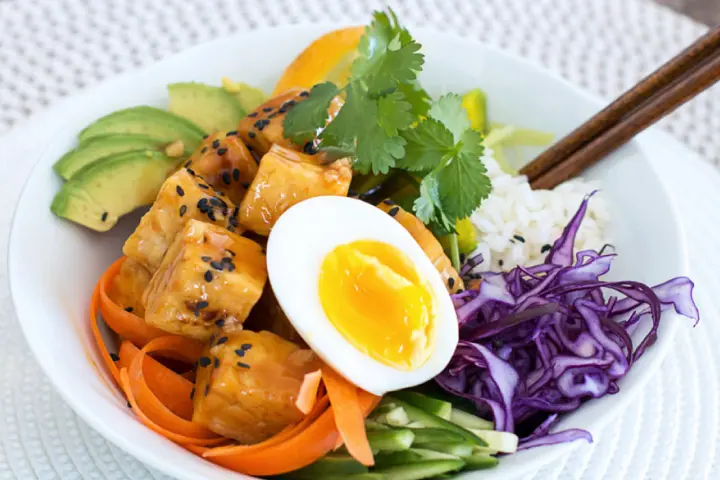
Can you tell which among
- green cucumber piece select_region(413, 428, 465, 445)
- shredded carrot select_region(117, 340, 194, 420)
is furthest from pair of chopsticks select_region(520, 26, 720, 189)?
shredded carrot select_region(117, 340, 194, 420)

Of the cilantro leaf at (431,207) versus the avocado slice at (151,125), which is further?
the avocado slice at (151,125)

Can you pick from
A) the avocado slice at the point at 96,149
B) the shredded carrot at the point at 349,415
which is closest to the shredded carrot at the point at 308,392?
the shredded carrot at the point at 349,415

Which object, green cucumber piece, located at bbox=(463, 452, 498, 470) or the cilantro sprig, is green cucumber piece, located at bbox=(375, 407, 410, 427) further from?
the cilantro sprig

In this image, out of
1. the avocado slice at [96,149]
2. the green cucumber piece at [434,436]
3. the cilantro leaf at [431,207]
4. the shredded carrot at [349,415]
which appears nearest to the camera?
the shredded carrot at [349,415]

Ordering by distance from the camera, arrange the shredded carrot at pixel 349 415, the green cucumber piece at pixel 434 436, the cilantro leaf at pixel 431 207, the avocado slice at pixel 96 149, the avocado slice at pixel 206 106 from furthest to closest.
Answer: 1. the avocado slice at pixel 206 106
2. the avocado slice at pixel 96 149
3. the cilantro leaf at pixel 431 207
4. the green cucumber piece at pixel 434 436
5. the shredded carrot at pixel 349 415

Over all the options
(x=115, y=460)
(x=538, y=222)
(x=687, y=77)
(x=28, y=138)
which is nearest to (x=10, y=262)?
(x=115, y=460)

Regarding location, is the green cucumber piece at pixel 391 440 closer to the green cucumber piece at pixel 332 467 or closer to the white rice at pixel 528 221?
the green cucumber piece at pixel 332 467

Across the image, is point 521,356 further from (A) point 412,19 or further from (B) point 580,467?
(A) point 412,19
